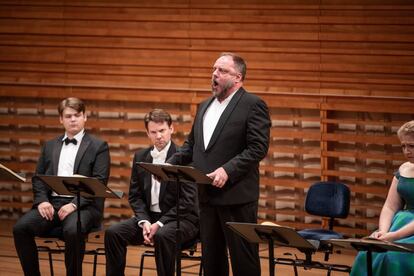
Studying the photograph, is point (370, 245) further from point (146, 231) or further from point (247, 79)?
point (247, 79)

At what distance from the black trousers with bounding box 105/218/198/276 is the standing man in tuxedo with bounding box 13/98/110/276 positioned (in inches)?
10.4

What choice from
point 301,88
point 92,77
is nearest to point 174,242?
point 301,88

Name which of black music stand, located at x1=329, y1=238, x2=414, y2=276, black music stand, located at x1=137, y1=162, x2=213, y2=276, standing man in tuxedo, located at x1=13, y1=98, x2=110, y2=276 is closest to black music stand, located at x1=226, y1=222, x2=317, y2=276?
black music stand, located at x1=329, y1=238, x2=414, y2=276

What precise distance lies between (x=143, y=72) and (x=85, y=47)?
30.0 inches

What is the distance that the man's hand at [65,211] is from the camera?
6467 mm

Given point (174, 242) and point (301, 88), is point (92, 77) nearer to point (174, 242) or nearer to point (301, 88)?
point (301, 88)

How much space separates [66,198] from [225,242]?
5.65 ft

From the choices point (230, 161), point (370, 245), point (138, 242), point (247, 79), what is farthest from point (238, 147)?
point (247, 79)

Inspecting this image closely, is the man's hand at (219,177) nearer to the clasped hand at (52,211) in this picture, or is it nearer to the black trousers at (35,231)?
the black trousers at (35,231)

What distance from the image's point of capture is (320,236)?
640 cm

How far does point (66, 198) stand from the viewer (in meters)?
6.70

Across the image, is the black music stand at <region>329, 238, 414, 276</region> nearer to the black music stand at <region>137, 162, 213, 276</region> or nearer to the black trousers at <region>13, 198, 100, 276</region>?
the black music stand at <region>137, 162, 213, 276</region>

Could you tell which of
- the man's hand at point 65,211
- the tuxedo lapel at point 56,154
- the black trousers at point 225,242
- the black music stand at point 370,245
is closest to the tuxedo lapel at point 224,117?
the black trousers at point 225,242

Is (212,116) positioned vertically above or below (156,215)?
above
